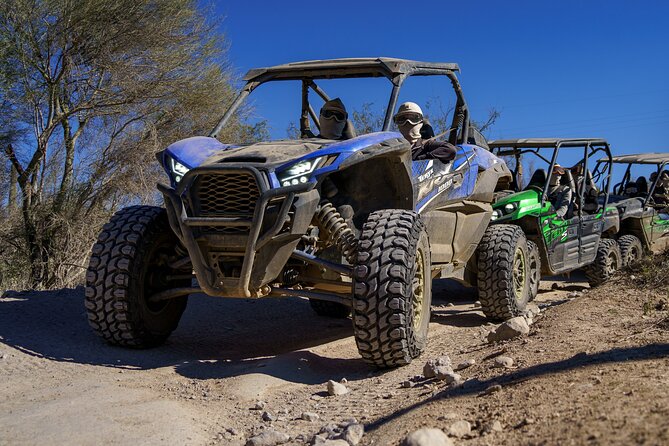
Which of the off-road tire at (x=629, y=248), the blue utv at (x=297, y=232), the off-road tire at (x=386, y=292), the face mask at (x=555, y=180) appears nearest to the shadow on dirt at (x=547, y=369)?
the off-road tire at (x=386, y=292)

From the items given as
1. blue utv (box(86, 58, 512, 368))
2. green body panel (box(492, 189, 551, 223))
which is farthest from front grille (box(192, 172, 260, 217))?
green body panel (box(492, 189, 551, 223))

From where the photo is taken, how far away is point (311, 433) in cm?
420

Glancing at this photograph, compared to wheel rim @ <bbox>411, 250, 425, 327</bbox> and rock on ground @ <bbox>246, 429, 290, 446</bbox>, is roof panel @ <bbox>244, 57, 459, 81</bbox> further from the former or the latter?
rock on ground @ <bbox>246, 429, 290, 446</bbox>

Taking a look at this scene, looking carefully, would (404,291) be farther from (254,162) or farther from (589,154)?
(589,154)

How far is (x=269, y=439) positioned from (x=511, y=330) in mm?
2590

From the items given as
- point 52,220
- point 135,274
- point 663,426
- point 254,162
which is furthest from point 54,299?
point 663,426

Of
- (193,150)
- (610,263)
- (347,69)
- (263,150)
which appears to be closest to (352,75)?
(347,69)

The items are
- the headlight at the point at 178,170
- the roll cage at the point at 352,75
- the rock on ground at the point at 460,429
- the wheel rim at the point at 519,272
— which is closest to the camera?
the rock on ground at the point at 460,429

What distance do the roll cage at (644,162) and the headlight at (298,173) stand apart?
28.7 feet

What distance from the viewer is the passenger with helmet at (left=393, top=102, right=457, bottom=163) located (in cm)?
711

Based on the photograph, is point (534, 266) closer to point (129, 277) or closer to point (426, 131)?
point (426, 131)

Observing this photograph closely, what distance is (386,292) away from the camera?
530 centimetres

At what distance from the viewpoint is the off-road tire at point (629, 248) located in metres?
12.7

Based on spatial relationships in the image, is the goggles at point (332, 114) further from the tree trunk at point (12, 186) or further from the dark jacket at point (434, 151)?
the tree trunk at point (12, 186)
